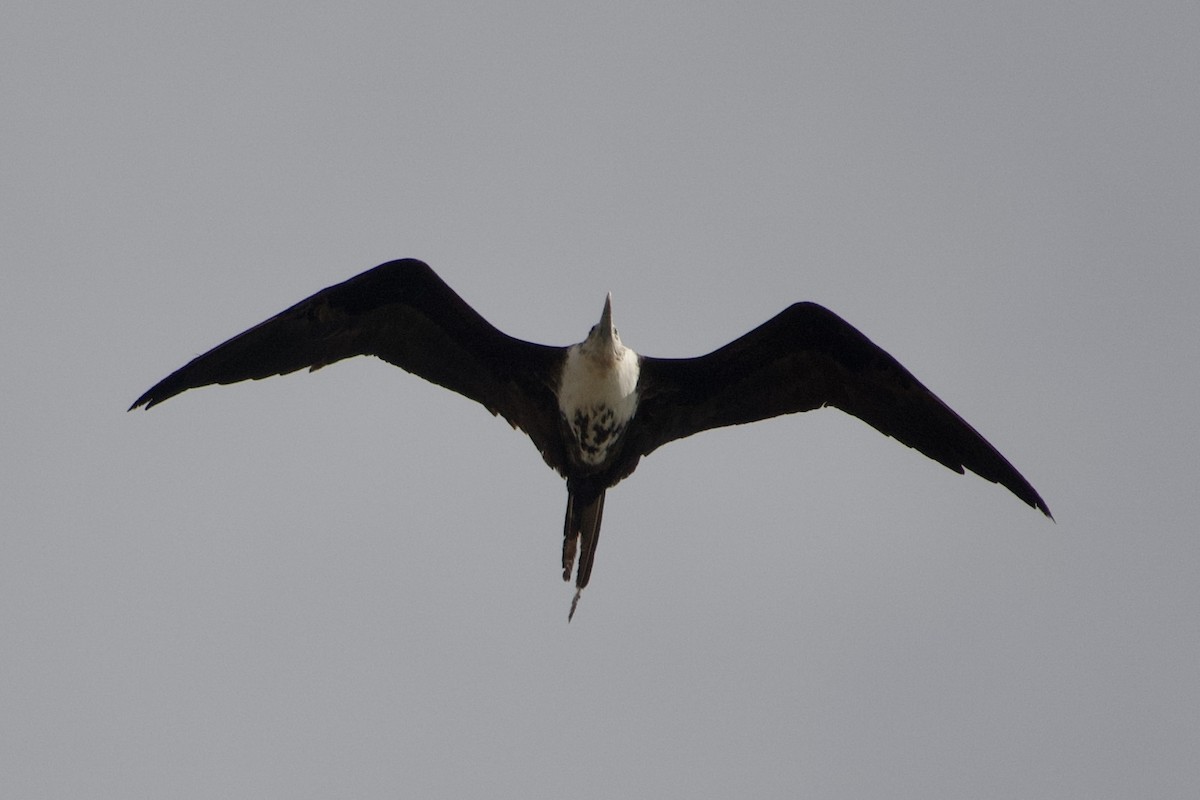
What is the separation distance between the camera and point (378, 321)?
8.02 meters

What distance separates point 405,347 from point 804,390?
6.76 feet

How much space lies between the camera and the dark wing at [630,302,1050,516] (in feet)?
26.1

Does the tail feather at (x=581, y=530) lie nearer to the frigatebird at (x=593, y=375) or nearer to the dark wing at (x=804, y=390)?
the frigatebird at (x=593, y=375)

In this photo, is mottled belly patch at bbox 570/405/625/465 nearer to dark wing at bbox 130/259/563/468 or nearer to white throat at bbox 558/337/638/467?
white throat at bbox 558/337/638/467

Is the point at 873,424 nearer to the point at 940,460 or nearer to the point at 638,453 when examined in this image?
the point at 940,460

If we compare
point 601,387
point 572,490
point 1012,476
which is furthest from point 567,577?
point 1012,476

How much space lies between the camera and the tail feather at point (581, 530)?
26.4 ft

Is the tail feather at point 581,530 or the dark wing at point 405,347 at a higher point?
the dark wing at point 405,347

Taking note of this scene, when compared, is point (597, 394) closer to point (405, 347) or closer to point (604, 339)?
point (604, 339)

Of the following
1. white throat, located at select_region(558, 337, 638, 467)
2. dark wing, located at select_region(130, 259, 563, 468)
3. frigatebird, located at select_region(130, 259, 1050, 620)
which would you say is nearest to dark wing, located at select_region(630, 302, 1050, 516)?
frigatebird, located at select_region(130, 259, 1050, 620)

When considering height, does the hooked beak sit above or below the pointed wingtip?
above

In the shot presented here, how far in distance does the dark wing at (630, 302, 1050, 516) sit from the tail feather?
0.40 metres

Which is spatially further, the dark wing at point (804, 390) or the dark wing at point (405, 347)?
the dark wing at point (804, 390)

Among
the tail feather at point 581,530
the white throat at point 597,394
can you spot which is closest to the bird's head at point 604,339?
the white throat at point 597,394
